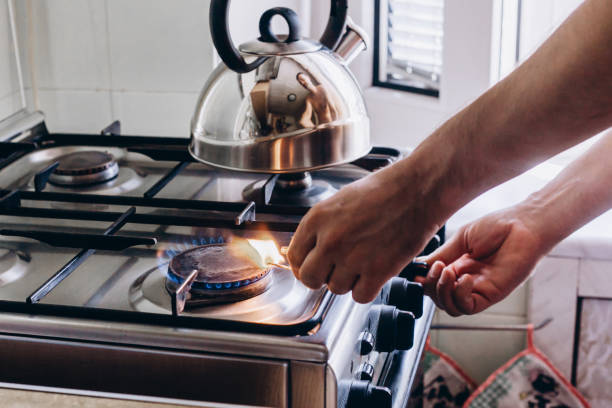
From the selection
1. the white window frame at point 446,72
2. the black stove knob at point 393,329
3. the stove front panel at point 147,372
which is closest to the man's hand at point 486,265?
the black stove knob at point 393,329

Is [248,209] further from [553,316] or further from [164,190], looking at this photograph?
[553,316]

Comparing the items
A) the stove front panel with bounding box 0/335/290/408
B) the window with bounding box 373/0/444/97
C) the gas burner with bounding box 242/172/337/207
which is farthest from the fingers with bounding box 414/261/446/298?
the window with bounding box 373/0/444/97

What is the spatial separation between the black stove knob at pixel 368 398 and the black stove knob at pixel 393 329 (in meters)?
0.12

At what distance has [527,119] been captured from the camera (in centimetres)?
67

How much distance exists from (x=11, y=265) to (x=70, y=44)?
2.11 feet

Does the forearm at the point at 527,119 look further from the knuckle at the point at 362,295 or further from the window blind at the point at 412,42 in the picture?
the window blind at the point at 412,42

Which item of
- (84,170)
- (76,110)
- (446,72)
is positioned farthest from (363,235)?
(446,72)

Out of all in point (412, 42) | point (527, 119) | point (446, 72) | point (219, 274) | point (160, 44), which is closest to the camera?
point (527, 119)

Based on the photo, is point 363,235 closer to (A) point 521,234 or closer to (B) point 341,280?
(B) point 341,280

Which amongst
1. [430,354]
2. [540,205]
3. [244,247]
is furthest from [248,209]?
[430,354]

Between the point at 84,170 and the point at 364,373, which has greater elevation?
the point at 84,170

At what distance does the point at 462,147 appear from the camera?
71 cm

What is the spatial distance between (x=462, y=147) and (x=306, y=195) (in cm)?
52

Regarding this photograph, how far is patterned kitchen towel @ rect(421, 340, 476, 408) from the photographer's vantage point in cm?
162
